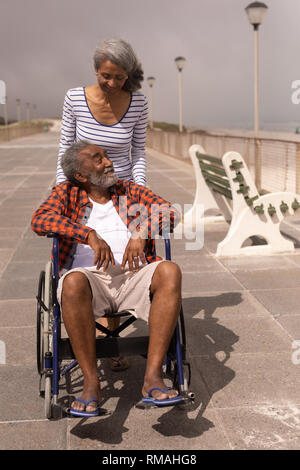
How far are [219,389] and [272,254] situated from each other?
3342 millimetres

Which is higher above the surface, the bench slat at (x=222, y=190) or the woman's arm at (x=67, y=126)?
the woman's arm at (x=67, y=126)

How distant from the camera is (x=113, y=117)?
3613 millimetres

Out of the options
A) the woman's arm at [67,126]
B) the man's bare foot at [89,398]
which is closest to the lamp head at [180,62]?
the woman's arm at [67,126]

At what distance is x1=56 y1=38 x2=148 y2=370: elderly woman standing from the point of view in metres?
3.45

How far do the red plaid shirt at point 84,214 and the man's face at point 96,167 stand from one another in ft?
0.43

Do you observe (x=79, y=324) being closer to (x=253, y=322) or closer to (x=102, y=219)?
(x=102, y=219)

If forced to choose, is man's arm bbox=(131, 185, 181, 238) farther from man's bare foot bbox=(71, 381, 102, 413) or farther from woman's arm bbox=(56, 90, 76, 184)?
man's bare foot bbox=(71, 381, 102, 413)

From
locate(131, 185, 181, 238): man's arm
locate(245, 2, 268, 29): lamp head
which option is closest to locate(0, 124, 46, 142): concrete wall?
locate(245, 2, 268, 29): lamp head

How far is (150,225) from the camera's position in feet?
10.7

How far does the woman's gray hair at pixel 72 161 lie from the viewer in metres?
3.34

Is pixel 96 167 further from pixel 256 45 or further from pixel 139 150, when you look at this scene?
pixel 256 45

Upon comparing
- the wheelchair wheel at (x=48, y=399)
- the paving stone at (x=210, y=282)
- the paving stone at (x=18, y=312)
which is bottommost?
the paving stone at (x=210, y=282)

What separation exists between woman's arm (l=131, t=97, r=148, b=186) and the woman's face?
356mm

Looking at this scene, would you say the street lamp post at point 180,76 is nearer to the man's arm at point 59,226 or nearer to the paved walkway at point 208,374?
the paved walkway at point 208,374
